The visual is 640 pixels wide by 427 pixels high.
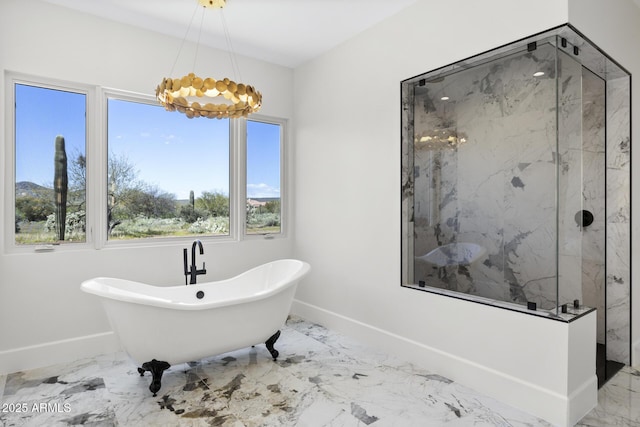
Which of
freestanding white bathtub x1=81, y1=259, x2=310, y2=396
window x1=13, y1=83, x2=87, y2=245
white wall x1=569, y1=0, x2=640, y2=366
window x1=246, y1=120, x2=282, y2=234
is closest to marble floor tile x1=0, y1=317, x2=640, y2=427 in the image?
freestanding white bathtub x1=81, y1=259, x2=310, y2=396

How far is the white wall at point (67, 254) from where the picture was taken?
2.71 meters

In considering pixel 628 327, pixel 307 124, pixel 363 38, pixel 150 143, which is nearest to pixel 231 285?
pixel 150 143

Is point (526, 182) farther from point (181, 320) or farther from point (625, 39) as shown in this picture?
point (181, 320)

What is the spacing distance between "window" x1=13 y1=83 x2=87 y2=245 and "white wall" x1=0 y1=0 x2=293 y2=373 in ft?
0.46

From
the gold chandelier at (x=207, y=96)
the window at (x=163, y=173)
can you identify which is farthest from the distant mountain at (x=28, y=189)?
the gold chandelier at (x=207, y=96)

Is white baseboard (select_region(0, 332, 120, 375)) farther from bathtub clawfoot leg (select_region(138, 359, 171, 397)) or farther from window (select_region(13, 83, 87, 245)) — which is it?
bathtub clawfoot leg (select_region(138, 359, 171, 397))

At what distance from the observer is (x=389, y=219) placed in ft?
10.2

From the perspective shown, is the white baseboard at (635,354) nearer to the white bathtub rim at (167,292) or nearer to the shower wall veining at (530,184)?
the shower wall veining at (530,184)

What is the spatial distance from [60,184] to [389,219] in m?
2.67

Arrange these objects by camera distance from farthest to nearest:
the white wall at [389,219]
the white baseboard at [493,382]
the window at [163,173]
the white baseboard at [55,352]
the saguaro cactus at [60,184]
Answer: the window at [163,173]
the saguaro cactus at [60,184]
the white baseboard at [55,352]
the white wall at [389,219]
the white baseboard at [493,382]

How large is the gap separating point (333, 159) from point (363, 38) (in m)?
1.11

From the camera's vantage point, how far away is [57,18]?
2.87 m

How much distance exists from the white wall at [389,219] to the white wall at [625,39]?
0.28m

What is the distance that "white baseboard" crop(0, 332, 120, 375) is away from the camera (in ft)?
8.80
